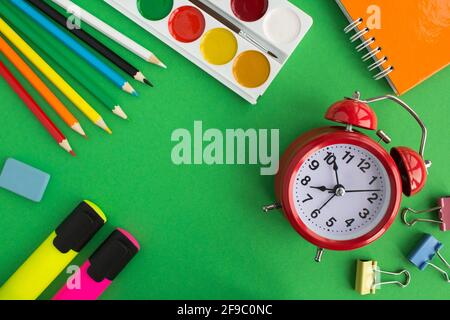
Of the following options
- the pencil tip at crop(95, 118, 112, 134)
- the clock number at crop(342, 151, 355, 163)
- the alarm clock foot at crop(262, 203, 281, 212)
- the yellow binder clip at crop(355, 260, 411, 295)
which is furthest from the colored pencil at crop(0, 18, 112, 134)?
the yellow binder clip at crop(355, 260, 411, 295)

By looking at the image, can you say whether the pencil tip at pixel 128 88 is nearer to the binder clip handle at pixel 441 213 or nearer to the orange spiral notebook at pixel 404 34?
the orange spiral notebook at pixel 404 34

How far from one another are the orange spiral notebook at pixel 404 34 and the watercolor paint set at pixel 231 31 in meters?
0.10

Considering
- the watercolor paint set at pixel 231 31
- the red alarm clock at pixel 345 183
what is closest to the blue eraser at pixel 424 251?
the red alarm clock at pixel 345 183

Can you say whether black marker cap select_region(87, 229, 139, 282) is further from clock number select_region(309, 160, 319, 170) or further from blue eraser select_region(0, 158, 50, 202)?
clock number select_region(309, 160, 319, 170)

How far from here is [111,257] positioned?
2.73ft

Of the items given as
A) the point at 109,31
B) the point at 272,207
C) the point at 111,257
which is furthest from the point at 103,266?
the point at 109,31

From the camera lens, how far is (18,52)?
84 cm

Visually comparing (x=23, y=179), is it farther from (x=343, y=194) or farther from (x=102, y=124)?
(x=343, y=194)

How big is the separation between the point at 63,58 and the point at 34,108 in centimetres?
11

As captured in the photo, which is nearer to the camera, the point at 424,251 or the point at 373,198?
the point at 373,198

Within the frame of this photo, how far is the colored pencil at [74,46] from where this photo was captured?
2.64ft

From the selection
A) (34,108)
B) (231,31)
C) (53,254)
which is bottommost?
(53,254)
